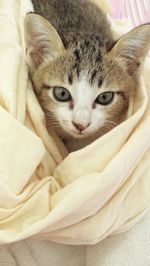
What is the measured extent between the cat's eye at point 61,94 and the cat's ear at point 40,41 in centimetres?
8

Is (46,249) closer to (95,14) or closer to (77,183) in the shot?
(77,183)

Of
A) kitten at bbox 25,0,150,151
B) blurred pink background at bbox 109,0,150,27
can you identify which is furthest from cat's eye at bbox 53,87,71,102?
blurred pink background at bbox 109,0,150,27

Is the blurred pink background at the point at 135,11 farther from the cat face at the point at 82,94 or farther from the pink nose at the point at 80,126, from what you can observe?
the pink nose at the point at 80,126

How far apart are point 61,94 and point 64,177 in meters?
0.20

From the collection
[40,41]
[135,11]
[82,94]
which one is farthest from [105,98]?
[135,11]

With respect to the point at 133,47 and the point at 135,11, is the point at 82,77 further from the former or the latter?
the point at 135,11

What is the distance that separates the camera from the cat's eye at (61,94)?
97 cm

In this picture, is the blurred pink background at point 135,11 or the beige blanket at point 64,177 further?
the blurred pink background at point 135,11

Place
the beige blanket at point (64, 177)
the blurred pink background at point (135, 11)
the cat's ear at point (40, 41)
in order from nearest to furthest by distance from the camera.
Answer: the beige blanket at point (64, 177)
the cat's ear at point (40, 41)
the blurred pink background at point (135, 11)

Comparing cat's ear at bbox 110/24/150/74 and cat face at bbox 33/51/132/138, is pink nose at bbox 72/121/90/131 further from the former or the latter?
cat's ear at bbox 110/24/150/74

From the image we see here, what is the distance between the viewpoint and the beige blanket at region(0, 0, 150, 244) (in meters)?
0.83

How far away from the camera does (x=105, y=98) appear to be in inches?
38.5

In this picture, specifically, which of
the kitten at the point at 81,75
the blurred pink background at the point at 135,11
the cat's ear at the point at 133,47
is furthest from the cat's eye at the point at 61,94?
the blurred pink background at the point at 135,11

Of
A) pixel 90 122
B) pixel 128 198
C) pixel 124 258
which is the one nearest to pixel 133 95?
pixel 90 122
